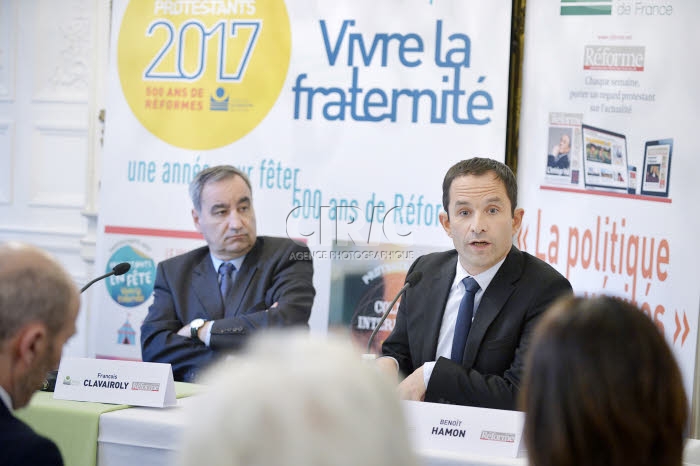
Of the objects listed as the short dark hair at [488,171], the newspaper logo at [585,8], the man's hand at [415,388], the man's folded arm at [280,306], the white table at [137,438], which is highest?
the newspaper logo at [585,8]

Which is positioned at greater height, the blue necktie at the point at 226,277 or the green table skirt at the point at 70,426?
the blue necktie at the point at 226,277

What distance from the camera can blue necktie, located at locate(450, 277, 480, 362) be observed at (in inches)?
123

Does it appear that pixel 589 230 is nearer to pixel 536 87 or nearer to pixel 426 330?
pixel 536 87

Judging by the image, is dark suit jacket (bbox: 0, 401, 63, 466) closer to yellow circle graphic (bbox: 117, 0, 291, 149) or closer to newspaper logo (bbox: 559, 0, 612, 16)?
yellow circle graphic (bbox: 117, 0, 291, 149)

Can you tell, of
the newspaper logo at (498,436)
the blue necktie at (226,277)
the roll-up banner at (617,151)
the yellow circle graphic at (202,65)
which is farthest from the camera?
the yellow circle graphic at (202,65)

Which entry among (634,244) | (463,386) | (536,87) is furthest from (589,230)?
(463,386)

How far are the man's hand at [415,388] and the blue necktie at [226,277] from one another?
1180 mm

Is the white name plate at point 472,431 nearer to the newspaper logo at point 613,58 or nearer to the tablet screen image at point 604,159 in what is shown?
the tablet screen image at point 604,159

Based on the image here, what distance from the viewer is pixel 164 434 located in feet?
8.19

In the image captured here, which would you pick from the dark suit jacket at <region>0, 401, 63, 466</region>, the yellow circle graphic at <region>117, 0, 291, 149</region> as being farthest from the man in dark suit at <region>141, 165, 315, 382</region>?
the dark suit jacket at <region>0, 401, 63, 466</region>

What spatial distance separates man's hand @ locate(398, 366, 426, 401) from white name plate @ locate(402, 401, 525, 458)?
0.55 m

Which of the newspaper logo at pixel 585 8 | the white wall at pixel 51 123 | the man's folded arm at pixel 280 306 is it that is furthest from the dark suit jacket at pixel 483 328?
the white wall at pixel 51 123

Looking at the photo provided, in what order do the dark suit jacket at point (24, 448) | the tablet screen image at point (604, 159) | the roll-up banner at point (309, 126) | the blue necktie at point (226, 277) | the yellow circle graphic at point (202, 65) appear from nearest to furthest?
the dark suit jacket at point (24, 448) → the blue necktie at point (226, 277) → the tablet screen image at point (604, 159) → the roll-up banner at point (309, 126) → the yellow circle graphic at point (202, 65)

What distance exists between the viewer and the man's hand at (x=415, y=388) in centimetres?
296
